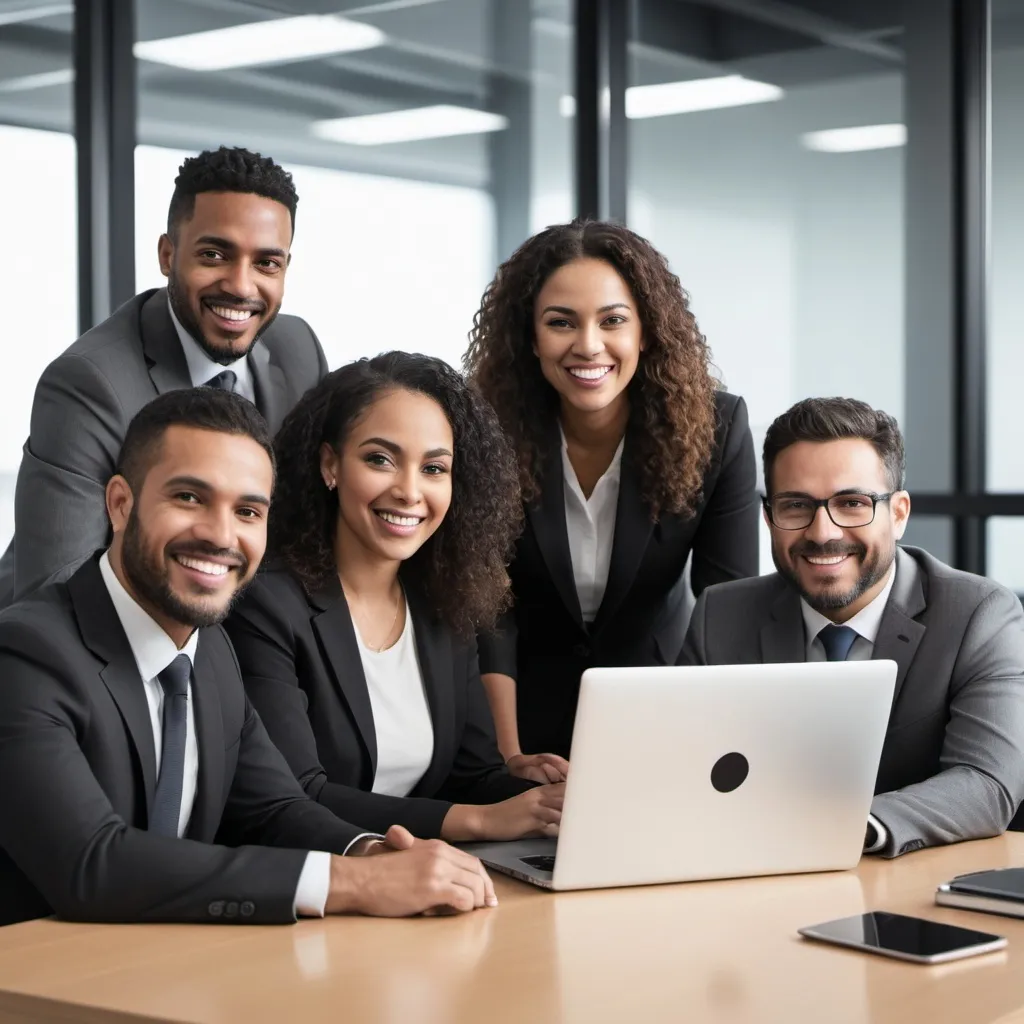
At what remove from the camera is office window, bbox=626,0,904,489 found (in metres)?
5.12

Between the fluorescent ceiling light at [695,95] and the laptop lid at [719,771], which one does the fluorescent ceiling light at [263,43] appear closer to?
the fluorescent ceiling light at [695,95]

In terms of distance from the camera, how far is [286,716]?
2361mm

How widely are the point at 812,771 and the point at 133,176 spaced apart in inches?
117

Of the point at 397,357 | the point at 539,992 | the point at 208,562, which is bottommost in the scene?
the point at 539,992

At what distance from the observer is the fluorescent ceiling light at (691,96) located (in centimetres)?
541

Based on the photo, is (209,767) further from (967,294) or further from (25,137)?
(967,294)

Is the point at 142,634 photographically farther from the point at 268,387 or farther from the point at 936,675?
the point at 936,675

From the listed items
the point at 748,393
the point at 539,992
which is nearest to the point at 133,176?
the point at 748,393

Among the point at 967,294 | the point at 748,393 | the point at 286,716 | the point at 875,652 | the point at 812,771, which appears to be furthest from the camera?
the point at 748,393

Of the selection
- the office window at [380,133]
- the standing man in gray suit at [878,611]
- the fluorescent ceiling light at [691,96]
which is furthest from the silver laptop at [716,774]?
the fluorescent ceiling light at [691,96]

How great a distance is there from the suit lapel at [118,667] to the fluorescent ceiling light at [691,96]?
3890 mm

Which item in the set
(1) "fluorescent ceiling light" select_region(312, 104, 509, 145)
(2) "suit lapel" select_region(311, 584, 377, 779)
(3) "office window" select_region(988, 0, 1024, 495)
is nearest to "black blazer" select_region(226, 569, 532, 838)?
(2) "suit lapel" select_region(311, 584, 377, 779)

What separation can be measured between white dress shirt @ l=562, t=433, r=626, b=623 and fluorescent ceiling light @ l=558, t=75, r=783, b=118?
8.90 ft

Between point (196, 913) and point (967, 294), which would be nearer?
point (196, 913)
